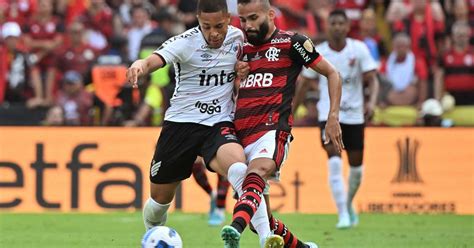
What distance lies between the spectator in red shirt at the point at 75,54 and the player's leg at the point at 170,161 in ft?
35.9

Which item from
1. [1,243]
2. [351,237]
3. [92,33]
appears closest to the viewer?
[1,243]

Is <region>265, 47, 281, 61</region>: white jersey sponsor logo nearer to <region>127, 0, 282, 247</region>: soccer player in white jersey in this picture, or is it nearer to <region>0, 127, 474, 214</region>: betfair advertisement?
<region>127, 0, 282, 247</region>: soccer player in white jersey

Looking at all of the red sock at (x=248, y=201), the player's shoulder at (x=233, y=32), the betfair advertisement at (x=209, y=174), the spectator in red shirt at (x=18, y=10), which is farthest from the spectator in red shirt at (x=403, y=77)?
the red sock at (x=248, y=201)

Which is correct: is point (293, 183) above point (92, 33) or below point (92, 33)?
below

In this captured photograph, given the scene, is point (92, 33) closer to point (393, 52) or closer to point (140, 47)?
point (140, 47)

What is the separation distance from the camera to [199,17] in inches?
382

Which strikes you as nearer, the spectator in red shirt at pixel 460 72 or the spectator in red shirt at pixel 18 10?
the spectator in red shirt at pixel 460 72

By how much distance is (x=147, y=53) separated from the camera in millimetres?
20438

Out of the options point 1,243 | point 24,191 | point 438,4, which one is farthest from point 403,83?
point 1,243

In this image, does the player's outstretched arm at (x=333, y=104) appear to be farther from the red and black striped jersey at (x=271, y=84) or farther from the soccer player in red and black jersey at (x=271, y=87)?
the red and black striped jersey at (x=271, y=84)

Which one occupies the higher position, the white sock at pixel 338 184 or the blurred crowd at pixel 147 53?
the blurred crowd at pixel 147 53

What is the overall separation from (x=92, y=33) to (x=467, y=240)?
11.2m

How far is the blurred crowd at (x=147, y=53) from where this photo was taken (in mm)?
19281

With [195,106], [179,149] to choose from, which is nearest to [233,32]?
[195,106]
